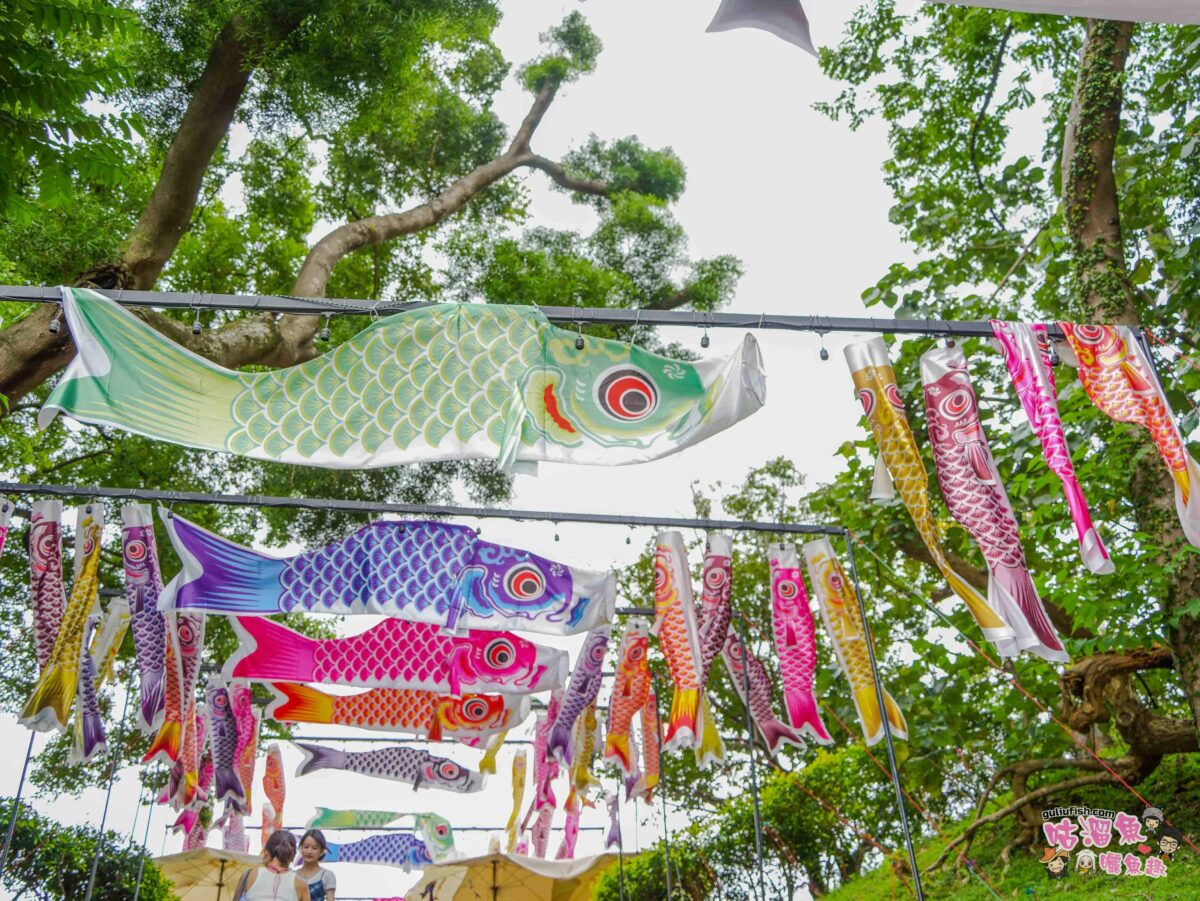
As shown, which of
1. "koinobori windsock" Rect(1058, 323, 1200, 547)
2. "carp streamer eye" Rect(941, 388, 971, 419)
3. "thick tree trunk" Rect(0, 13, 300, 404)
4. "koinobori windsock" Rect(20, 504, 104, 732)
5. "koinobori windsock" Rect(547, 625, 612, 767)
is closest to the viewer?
"koinobori windsock" Rect(1058, 323, 1200, 547)

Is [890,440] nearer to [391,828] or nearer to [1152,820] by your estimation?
[1152,820]

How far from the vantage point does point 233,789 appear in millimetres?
9234

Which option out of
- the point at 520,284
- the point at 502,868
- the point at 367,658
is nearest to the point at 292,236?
the point at 520,284

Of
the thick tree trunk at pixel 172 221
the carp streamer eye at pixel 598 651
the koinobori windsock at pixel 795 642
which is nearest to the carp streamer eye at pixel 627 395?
the thick tree trunk at pixel 172 221

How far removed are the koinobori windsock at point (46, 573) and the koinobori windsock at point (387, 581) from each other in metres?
0.79

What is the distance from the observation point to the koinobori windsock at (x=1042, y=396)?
427 centimetres

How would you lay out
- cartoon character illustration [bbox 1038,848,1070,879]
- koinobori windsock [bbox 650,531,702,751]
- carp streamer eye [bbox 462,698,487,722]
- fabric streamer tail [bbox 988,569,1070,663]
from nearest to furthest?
fabric streamer tail [bbox 988,569,1070,663] → koinobori windsock [bbox 650,531,702,751] → cartoon character illustration [bbox 1038,848,1070,879] → carp streamer eye [bbox 462,698,487,722]

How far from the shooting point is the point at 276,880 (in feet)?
13.1

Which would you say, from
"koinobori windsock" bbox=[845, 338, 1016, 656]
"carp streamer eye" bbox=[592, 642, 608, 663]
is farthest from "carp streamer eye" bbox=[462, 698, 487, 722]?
"koinobori windsock" bbox=[845, 338, 1016, 656]

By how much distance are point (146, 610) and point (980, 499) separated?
5.40m

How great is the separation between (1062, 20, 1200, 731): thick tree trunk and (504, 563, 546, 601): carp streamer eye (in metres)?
4.05

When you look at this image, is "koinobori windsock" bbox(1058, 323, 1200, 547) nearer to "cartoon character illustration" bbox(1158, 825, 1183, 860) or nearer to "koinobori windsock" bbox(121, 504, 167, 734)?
"cartoon character illustration" bbox(1158, 825, 1183, 860)

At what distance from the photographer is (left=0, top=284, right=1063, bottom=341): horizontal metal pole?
14.4ft

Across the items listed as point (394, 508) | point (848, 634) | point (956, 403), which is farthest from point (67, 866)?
point (956, 403)
